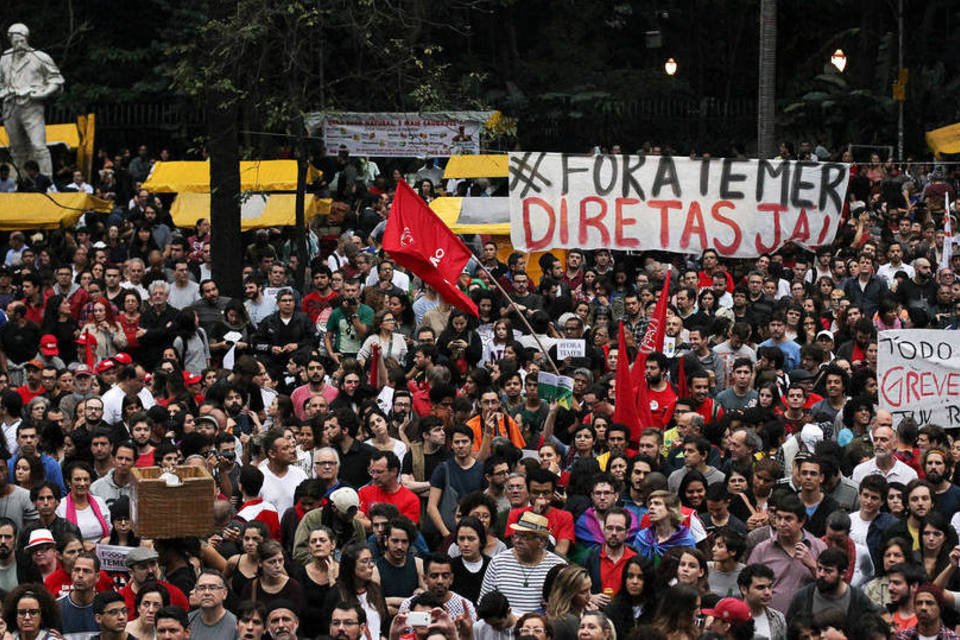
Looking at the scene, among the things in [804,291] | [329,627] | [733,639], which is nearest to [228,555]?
[329,627]

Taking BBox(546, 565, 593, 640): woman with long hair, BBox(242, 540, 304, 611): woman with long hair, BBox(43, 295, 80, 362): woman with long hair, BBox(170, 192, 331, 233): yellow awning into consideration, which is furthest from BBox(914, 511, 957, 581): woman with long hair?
BBox(170, 192, 331, 233): yellow awning

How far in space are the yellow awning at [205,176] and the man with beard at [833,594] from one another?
15.9 metres

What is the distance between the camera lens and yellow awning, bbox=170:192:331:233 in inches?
1032

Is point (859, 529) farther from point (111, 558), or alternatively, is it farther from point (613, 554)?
point (111, 558)

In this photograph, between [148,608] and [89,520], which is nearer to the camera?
[148,608]

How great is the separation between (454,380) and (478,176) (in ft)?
36.7

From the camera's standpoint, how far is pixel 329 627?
474 inches

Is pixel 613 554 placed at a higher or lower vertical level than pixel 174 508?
lower

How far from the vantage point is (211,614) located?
1187 centimetres

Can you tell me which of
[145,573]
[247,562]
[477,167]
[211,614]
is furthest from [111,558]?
[477,167]

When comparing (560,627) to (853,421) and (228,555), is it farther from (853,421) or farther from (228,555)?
(853,421)

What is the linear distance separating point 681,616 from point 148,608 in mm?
2753

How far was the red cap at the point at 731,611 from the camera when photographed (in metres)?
11.5

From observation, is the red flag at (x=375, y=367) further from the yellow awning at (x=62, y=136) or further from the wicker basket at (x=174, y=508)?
the yellow awning at (x=62, y=136)
